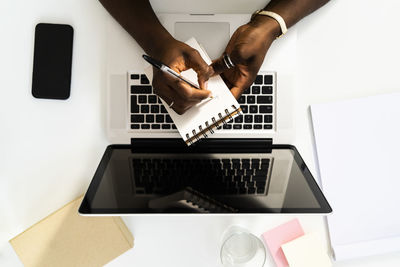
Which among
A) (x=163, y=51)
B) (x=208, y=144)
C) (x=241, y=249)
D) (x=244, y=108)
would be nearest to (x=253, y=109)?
(x=244, y=108)

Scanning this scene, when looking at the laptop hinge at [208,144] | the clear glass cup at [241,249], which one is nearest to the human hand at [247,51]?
the laptop hinge at [208,144]

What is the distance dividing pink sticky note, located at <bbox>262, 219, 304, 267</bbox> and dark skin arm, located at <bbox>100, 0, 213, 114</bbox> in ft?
1.17

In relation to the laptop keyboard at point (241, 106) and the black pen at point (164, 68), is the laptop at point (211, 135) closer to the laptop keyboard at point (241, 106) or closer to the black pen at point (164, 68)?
the laptop keyboard at point (241, 106)

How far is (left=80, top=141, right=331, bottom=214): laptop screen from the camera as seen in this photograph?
20.8 inches

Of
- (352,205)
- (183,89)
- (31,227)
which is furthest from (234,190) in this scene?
(31,227)

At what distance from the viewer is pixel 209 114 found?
0.60 m

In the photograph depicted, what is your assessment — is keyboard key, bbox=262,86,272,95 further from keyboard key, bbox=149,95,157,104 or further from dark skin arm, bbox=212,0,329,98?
keyboard key, bbox=149,95,157,104

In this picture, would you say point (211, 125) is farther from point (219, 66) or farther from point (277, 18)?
point (277, 18)

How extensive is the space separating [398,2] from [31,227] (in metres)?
0.95

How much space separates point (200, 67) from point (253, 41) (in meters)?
0.12

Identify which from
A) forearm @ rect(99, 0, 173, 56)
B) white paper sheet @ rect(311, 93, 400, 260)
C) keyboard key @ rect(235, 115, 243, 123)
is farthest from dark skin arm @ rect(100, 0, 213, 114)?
white paper sheet @ rect(311, 93, 400, 260)

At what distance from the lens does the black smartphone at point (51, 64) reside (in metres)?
0.67

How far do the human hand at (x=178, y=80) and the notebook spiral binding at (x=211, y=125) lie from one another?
1.9 inches

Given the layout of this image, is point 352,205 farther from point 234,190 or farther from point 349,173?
point 234,190
